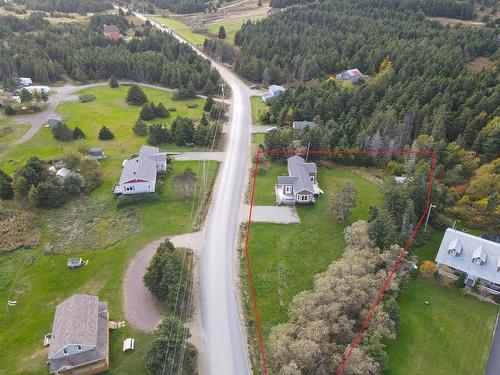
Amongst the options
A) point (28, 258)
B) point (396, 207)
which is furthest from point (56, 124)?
point (396, 207)

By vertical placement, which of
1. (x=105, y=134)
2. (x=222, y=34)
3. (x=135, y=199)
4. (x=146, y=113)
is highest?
(x=222, y=34)

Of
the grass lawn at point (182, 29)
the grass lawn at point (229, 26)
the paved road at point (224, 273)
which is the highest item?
the grass lawn at point (229, 26)

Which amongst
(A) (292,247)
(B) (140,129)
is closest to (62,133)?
(B) (140,129)

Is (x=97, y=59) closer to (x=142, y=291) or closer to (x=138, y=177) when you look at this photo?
(x=138, y=177)

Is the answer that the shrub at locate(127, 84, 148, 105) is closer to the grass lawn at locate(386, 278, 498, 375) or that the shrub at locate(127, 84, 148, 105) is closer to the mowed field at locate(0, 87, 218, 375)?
the mowed field at locate(0, 87, 218, 375)

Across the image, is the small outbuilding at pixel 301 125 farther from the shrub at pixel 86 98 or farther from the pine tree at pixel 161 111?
the shrub at pixel 86 98

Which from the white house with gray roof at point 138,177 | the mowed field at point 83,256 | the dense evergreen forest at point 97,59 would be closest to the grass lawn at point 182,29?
the dense evergreen forest at point 97,59

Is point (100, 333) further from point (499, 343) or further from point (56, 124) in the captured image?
point (56, 124)
